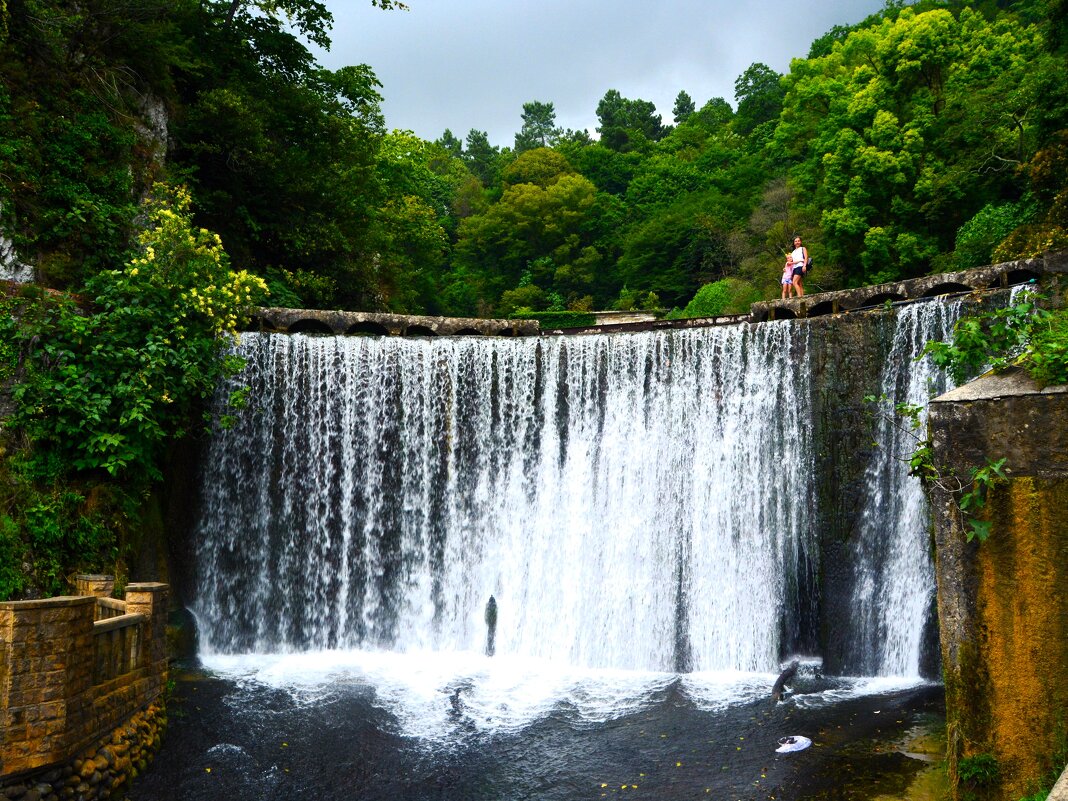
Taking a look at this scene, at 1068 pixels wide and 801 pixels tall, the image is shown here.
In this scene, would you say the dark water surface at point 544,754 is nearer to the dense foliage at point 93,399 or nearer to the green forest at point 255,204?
the dense foliage at point 93,399

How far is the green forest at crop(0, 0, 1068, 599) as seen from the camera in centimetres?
1073

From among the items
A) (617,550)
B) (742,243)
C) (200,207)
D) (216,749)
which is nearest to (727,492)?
(617,550)

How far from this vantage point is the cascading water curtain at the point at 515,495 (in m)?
12.7

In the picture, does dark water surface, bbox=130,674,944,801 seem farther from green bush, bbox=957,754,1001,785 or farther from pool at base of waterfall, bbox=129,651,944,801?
green bush, bbox=957,754,1001,785

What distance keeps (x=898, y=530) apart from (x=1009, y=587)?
675 centimetres

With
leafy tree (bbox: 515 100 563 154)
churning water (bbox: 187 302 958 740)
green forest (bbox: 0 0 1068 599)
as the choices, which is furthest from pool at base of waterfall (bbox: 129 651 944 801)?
leafy tree (bbox: 515 100 563 154)

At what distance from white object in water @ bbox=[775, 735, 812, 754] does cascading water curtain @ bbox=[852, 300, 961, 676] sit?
3.08m

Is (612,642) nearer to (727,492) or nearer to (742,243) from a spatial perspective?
(727,492)

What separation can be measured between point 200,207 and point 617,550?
11233mm

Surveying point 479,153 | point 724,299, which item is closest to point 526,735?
point 724,299

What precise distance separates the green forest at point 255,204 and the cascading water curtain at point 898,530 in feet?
9.42

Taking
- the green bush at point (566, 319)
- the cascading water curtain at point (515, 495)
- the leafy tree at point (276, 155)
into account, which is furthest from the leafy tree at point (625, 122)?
the cascading water curtain at point (515, 495)

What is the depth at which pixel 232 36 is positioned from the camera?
1892cm

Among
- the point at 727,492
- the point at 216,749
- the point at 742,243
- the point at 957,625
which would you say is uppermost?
the point at 742,243
